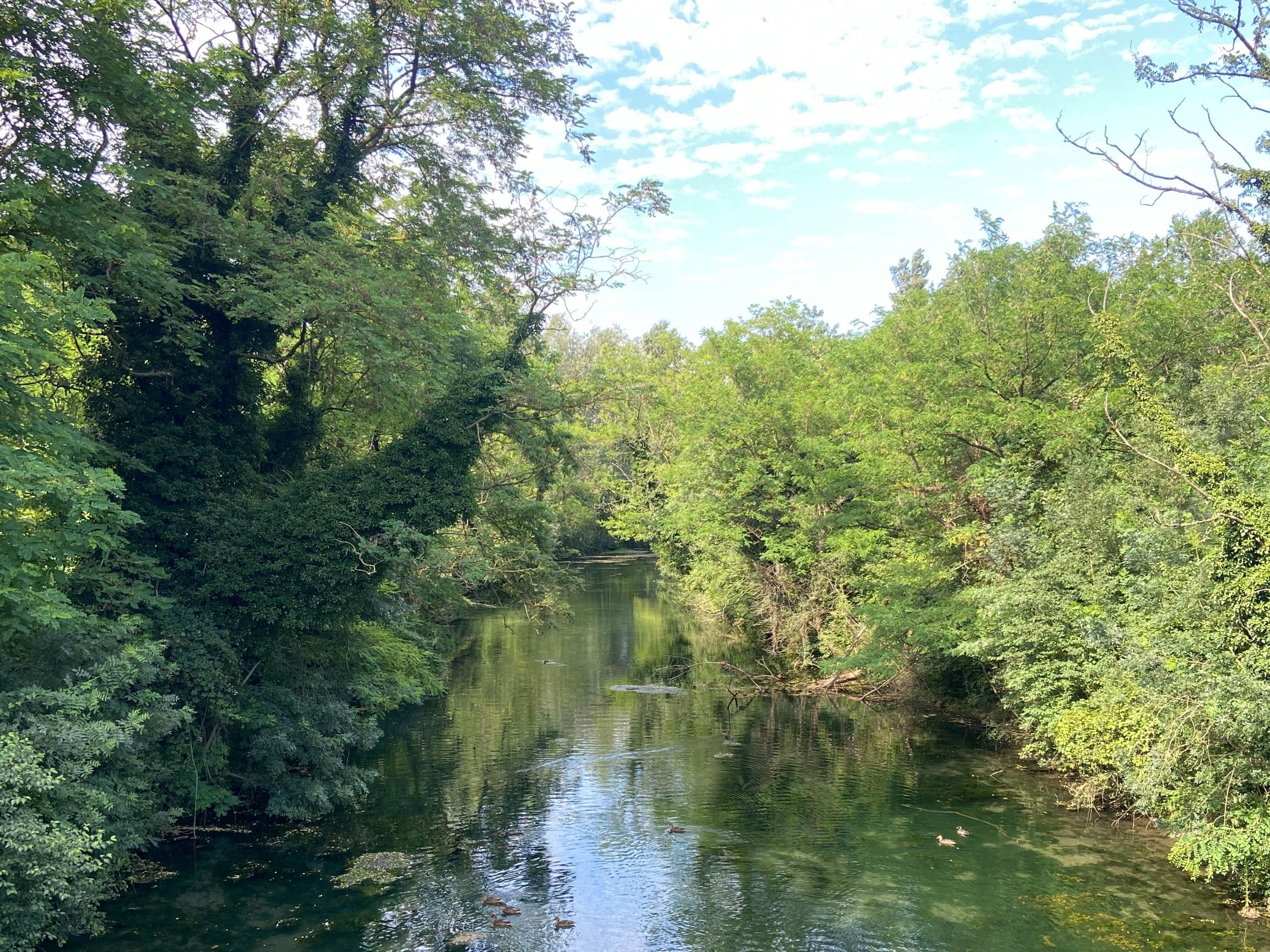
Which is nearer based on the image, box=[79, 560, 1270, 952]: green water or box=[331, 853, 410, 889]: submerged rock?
box=[79, 560, 1270, 952]: green water

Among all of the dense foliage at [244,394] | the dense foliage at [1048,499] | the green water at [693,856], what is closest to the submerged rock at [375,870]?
the green water at [693,856]

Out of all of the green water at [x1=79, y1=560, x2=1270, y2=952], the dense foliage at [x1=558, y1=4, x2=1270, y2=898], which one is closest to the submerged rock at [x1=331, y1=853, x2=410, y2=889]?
the green water at [x1=79, y1=560, x2=1270, y2=952]

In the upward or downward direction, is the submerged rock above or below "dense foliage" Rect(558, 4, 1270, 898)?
below

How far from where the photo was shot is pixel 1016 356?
22312 millimetres

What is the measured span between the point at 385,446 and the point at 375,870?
9725mm

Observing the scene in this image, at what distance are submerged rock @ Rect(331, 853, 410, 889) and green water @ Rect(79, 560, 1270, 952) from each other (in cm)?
24

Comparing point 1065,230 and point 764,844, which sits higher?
point 1065,230

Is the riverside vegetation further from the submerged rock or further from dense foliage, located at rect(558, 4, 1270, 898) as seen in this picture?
the submerged rock

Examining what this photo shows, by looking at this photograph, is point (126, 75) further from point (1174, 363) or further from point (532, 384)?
point (1174, 363)

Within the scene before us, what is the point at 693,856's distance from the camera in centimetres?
1569

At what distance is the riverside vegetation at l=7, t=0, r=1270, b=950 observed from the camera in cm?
1220

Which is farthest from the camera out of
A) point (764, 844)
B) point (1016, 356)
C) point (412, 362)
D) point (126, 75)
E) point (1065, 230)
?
point (1065, 230)

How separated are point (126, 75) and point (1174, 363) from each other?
2591 centimetres

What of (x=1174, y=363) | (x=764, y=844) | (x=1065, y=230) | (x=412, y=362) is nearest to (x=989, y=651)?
(x=764, y=844)
